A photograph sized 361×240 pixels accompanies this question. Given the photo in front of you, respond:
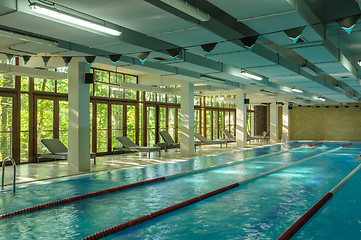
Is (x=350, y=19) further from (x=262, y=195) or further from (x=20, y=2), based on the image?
(x=20, y=2)

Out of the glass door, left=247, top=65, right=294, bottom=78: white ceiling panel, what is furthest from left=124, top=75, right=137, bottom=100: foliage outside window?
left=247, top=65, right=294, bottom=78: white ceiling panel

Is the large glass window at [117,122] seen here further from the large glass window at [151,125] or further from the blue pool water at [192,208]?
the blue pool water at [192,208]

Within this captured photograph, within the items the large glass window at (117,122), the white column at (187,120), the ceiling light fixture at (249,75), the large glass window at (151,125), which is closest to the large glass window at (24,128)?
the large glass window at (117,122)

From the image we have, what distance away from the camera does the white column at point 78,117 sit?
33.1 ft

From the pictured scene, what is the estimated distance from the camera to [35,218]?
18.4ft

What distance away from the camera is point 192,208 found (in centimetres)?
632

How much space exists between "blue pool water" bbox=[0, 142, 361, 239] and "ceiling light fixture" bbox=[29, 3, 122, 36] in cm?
325

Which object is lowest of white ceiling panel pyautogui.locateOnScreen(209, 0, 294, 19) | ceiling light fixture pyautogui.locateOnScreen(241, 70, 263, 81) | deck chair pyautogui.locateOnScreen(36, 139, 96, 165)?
deck chair pyautogui.locateOnScreen(36, 139, 96, 165)

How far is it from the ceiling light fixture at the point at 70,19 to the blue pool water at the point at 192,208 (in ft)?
10.7

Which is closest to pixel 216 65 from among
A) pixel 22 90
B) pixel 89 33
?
pixel 89 33

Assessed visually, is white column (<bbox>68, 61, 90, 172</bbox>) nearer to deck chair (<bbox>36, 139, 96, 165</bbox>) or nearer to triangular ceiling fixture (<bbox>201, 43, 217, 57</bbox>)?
deck chair (<bbox>36, 139, 96, 165</bbox>)

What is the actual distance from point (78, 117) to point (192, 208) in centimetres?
523

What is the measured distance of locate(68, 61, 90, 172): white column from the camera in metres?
10.1

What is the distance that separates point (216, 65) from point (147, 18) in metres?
6.14
